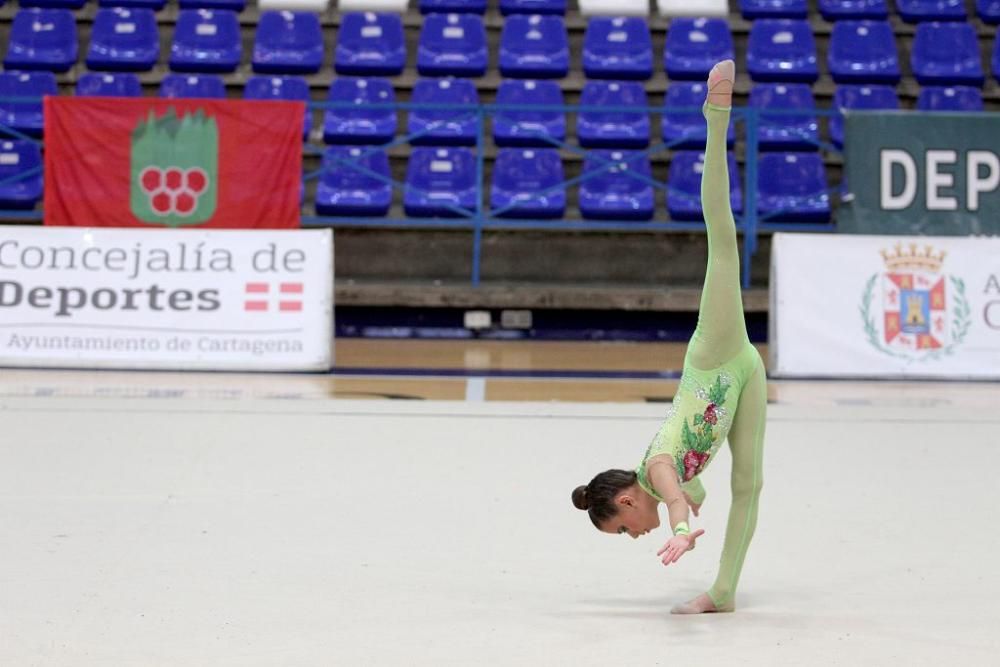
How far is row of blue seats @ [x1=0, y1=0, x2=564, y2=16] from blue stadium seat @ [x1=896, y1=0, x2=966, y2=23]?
3391 millimetres

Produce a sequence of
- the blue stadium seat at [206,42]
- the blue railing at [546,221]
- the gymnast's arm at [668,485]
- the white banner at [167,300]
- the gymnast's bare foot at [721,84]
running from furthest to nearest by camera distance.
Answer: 1. the blue stadium seat at [206,42]
2. the blue railing at [546,221]
3. the white banner at [167,300]
4. the gymnast's bare foot at [721,84]
5. the gymnast's arm at [668,485]

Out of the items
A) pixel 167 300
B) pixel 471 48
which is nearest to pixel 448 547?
pixel 167 300

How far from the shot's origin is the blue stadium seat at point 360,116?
1159cm

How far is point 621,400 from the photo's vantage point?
7.23 m

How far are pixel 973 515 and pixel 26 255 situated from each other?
6.50 m

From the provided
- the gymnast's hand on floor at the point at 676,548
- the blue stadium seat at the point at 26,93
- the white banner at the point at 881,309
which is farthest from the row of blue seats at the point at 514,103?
the gymnast's hand on floor at the point at 676,548

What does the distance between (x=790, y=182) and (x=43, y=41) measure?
6.95 m

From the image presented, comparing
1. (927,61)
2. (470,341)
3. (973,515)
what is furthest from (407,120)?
(973,515)

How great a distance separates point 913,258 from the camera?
8.70 m

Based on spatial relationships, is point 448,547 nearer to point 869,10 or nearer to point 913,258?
point 913,258

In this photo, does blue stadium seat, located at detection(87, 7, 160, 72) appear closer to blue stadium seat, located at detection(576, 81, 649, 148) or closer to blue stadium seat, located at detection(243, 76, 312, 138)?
blue stadium seat, located at detection(243, 76, 312, 138)

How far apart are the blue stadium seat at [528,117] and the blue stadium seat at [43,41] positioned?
4.04m

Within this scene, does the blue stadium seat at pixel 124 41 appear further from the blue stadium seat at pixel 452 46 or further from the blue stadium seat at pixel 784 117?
the blue stadium seat at pixel 784 117

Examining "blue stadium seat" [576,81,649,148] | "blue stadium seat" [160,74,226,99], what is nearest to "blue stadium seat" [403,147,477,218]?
"blue stadium seat" [576,81,649,148]
